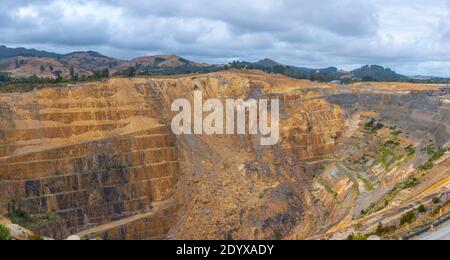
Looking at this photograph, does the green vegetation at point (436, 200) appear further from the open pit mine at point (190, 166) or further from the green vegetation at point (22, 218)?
the green vegetation at point (22, 218)

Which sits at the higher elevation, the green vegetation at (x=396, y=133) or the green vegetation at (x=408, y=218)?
the green vegetation at (x=396, y=133)

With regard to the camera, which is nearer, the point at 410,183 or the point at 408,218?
the point at 408,218

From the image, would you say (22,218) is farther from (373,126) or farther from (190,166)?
(373,126)

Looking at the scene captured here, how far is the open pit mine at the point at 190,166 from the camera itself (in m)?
46.0

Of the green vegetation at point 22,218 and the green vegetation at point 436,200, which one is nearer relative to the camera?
the green vegetation at point 436,200

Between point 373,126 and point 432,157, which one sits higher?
point 373,126

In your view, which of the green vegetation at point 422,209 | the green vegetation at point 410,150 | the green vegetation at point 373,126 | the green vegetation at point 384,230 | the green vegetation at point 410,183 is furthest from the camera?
the green vegetation at point 373,126

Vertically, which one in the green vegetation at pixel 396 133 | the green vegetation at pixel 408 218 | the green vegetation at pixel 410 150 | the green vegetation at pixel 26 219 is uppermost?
the green vegetation at pixel 396 133

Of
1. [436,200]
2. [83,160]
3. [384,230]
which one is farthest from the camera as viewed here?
[83,160]

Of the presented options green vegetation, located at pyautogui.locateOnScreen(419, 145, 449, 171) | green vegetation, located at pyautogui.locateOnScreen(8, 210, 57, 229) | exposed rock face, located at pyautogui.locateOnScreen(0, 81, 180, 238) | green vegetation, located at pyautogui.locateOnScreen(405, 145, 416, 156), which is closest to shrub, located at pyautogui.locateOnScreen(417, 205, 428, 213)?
green vegetation, located at pyautogui.locateOnScreen(419, 145, 449, 171)

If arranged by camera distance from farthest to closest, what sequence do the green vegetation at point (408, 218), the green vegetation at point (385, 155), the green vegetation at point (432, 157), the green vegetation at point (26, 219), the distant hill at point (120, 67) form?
the distant hill at point (120, 67), the green vegetation at point (385, 155), the green vegetation at point (432, 157), the green vegetation at point (26, 219), the green vegetation at point (408, 218)

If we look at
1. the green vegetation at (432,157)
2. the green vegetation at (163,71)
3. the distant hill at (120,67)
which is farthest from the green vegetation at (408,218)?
the distant hill at (120,67)

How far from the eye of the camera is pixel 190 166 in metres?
54.4

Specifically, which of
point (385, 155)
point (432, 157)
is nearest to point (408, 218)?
point (432, 157)
